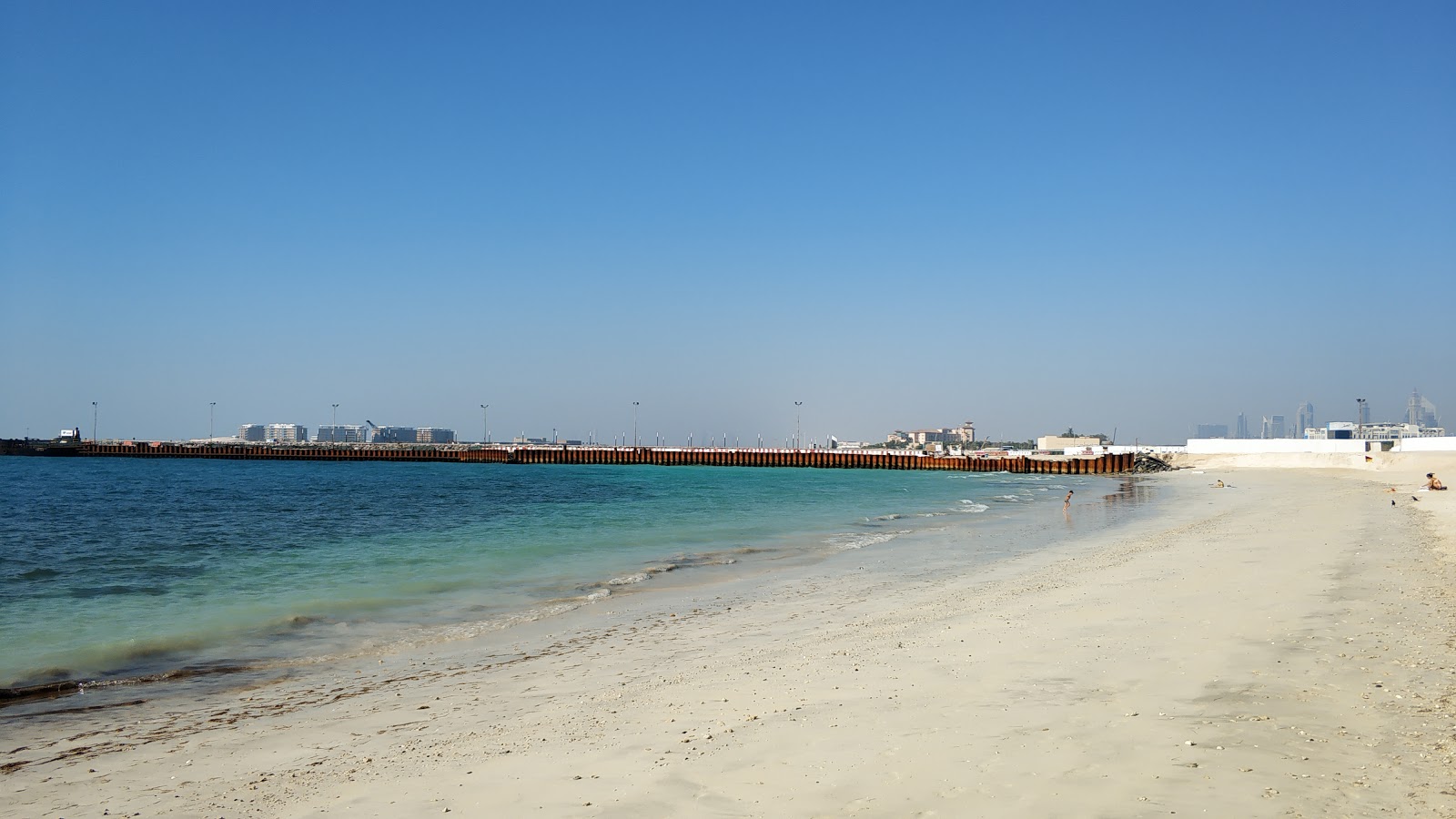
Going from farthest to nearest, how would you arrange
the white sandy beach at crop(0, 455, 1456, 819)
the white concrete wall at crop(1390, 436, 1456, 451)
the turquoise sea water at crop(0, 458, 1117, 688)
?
1. the white concrete wall at crop(1390, 436, 1456, 451)
2. the turquoise sea water at crop(0, 458, 1117, 688)
3. the white sandy beach at crop(0, 455, 1456, 819)

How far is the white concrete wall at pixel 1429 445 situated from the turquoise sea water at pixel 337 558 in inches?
1821

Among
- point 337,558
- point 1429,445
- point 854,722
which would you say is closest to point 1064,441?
point 1429,445

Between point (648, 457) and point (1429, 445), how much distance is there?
233 feet

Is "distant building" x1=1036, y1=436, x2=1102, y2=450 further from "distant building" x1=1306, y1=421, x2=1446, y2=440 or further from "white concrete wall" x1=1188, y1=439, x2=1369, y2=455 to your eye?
"white concrete wall" x1=1188, y1=439, x2=1369, y2=455

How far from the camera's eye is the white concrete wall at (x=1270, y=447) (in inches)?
3024

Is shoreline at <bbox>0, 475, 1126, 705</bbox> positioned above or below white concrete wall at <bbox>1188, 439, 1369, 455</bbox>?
below

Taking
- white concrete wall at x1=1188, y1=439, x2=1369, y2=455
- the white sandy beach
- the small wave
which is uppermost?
white concrete wall at x1=1188, y1=439, x2=1369, y2=455

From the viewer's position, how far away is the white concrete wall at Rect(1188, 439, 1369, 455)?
7681cm

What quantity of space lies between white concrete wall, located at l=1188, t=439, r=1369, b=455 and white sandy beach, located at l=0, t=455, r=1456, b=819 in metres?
78.6

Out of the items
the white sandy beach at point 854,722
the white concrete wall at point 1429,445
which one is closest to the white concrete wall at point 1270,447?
the white concrete wall at point 1429,445

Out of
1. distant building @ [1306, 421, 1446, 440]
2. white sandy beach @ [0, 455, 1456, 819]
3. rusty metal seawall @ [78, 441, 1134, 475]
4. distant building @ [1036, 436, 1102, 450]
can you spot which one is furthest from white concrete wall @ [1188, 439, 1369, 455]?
white sandy beach @ [0, 455, 1456, 819]

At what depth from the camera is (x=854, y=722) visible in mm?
5898

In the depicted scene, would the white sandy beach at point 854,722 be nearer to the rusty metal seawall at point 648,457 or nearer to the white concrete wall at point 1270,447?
the rusty metal seawall at point 648,457

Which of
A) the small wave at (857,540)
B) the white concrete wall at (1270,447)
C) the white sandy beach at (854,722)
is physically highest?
the white concrete wall at (1270,447)
